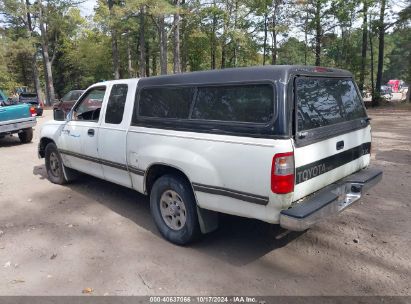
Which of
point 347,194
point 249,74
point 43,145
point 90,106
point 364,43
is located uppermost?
point 364,43

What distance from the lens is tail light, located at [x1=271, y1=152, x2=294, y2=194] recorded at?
3.07m

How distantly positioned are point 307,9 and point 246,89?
26.0 meters

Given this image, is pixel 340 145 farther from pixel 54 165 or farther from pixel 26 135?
pixel 26 135

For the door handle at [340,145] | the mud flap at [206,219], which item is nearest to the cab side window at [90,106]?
the mud flap at [206,219]

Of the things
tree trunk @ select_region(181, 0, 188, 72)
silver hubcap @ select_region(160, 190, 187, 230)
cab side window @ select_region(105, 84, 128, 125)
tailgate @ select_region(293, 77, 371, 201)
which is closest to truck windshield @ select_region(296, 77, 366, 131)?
tailgate @ select_region(293, 77, 371, 201)

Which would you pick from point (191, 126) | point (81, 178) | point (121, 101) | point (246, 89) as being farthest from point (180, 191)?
point (81, 178)

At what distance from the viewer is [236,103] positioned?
138 inches

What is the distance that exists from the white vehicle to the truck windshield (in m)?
0.01

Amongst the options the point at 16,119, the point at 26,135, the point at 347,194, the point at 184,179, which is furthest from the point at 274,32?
the point at 184,179

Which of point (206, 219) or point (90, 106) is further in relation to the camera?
point (90, 106)

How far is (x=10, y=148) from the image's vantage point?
10.8 m

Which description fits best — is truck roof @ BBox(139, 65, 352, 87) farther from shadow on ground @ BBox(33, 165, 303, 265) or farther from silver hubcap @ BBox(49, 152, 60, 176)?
silver hubcap @ BBox(49, 152, 60, 176)

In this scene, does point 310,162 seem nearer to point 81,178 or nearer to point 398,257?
Result: point 398,257

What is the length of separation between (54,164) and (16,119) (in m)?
5.15
